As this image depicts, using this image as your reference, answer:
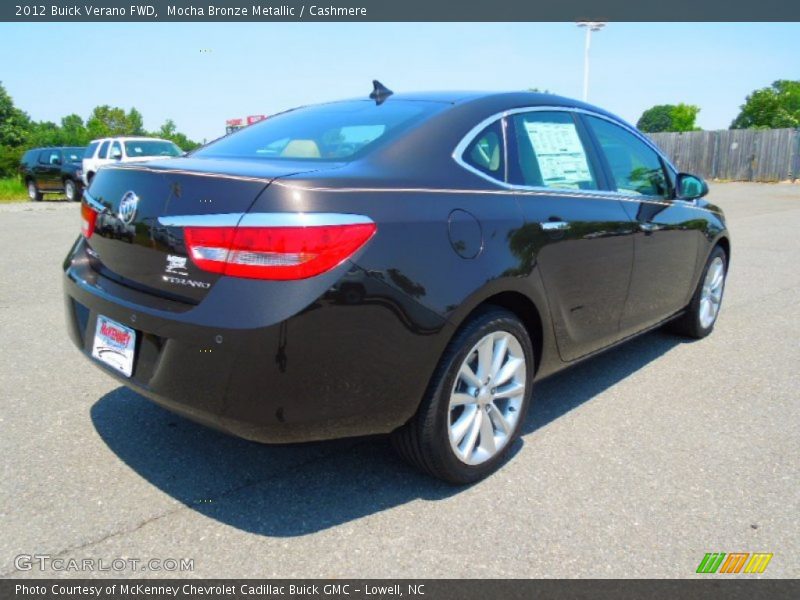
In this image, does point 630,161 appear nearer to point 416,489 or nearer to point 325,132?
point 325,132

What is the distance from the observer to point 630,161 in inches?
155

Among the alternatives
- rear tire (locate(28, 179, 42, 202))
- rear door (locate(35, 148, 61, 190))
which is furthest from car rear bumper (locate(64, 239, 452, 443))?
rear tire (locate(28, 179, 42, 202))

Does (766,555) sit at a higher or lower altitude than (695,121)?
lower

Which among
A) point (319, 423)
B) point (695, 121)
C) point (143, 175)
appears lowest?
point (319, 423)

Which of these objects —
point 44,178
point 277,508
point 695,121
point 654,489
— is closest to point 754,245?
point 654,489

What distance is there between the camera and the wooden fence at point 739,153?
29.4 metres

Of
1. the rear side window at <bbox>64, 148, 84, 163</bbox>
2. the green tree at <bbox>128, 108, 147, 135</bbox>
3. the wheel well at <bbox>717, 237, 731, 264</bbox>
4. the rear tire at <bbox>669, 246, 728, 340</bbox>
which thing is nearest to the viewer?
the rear tire at <bbox>669, 246, 728, 340</bbox>

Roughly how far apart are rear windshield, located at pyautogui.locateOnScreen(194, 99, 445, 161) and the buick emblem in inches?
20.4

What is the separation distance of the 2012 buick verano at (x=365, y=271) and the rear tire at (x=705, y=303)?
160cm

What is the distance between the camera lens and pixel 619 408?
11.9 ft

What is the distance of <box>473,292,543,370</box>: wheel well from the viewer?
2816 mm

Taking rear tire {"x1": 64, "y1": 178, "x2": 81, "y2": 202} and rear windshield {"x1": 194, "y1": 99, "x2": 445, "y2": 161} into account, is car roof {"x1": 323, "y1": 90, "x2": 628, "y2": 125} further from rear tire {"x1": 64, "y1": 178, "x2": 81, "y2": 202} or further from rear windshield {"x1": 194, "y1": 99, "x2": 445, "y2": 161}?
rear tire {"x1": 64, "y1": 178, "x2": 81, "y2": 202}

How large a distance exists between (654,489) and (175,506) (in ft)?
6.45

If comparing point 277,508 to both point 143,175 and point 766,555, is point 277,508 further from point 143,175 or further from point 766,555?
point 766,555
